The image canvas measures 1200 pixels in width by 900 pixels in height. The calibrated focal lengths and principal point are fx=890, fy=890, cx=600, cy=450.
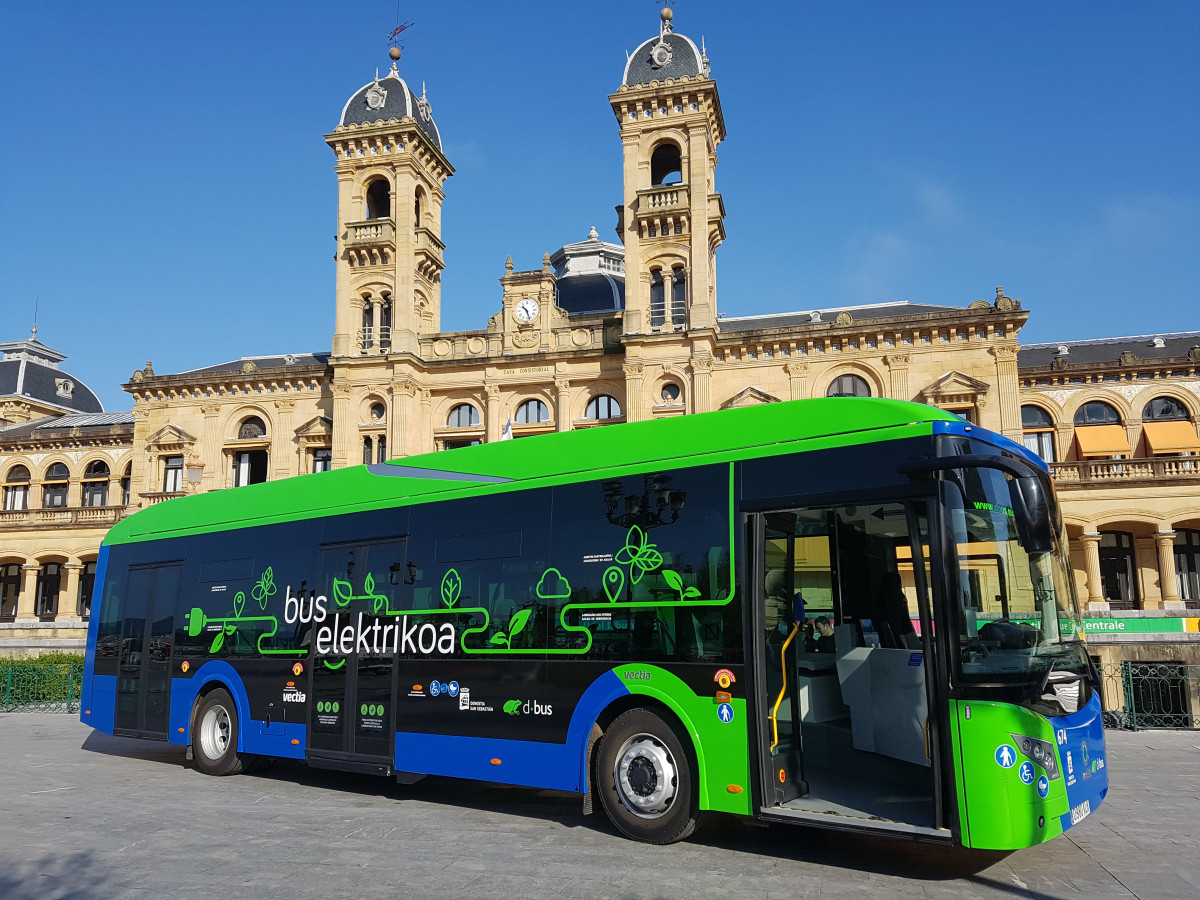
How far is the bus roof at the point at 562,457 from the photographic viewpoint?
715cm

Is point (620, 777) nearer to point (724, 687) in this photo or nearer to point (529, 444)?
point (724, 687)

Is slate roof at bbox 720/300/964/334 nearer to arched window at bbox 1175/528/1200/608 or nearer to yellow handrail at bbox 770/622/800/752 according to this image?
arched window at bbox 1175/528/1200/608

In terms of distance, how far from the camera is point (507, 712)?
8.68 metres

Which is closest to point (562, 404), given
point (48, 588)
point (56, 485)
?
point (48, 588)

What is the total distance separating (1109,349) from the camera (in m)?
37.9

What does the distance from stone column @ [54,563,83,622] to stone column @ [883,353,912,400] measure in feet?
120

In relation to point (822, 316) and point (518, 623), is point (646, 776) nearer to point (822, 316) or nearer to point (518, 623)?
point (518, 623)

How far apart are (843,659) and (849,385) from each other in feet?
83.4

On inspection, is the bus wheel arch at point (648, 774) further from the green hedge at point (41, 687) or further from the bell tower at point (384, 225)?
the bell tower at point (384, 225)

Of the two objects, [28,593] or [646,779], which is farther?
[28,593]

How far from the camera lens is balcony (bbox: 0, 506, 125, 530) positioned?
137ft

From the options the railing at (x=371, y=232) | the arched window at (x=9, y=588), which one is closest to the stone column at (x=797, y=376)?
the railing at (x=371, y=232)

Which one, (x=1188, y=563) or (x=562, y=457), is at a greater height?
(x=1188, y=563)

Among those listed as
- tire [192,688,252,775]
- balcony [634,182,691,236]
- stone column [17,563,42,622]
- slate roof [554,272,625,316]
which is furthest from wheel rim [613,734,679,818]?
stone column [17,563,42,622]
